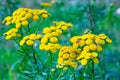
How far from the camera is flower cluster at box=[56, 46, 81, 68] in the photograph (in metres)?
2.61

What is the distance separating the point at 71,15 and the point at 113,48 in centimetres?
61

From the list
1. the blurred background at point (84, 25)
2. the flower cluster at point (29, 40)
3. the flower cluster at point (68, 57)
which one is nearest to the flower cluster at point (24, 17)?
the flower cluster at point (29, 40)

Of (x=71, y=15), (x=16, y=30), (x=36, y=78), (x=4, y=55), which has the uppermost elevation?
(x=71, y=15)

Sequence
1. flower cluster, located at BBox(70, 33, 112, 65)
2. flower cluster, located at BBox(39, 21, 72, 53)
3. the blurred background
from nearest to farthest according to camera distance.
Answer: flower cluster, located at BBox(70, 33, 112, 65), flower cluster, located at BBox(39, 21, 72, 53), the blurred background

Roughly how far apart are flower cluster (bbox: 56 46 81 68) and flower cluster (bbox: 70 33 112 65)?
0.03 meters

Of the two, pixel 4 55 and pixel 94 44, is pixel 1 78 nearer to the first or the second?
pixel 4 55

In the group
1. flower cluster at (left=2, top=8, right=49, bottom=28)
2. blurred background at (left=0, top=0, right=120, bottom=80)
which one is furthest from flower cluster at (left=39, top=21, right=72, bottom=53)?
blurred background at (left=0, top=0, right=120, bottom=80)

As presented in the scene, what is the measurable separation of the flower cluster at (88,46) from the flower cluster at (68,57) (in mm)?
31

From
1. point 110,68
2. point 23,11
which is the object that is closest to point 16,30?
point 23,11

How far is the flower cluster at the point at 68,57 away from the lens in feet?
8.56

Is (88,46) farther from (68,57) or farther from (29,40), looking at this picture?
(29,40)

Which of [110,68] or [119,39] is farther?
[119,39]

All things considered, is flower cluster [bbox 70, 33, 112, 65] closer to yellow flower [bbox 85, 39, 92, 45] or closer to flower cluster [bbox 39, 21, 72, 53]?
yellow flower [bbox 85, 39, 92, 45]

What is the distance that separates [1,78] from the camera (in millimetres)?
4715
